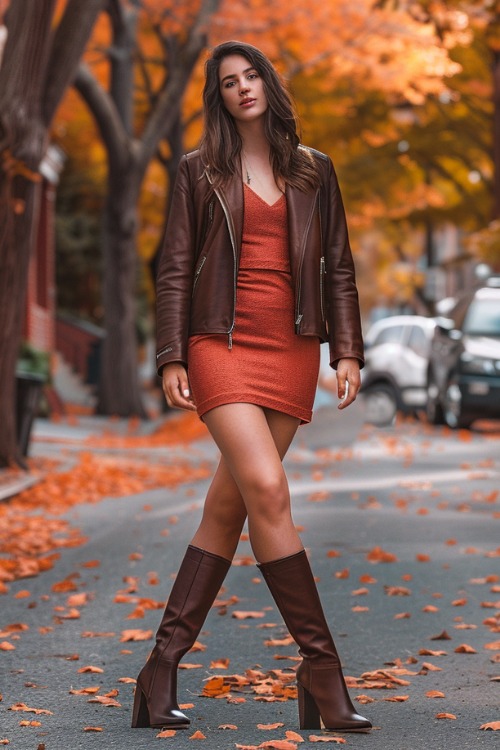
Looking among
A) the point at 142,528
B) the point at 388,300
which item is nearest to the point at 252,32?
the point at 142,528

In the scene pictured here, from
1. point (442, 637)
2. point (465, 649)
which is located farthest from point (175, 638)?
point (442, 637)

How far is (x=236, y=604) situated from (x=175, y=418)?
19.8m

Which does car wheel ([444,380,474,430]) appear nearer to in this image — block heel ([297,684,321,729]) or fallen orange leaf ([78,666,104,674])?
fallen orange leaf ([78,666,104,674])

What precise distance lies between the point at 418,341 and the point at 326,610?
717 inches

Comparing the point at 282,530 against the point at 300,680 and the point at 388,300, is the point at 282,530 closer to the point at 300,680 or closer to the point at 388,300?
the point at 300,680

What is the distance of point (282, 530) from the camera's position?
457 cm

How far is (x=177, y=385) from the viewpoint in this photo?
4.65 metres

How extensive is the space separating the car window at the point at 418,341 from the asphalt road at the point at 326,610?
37.2 ft

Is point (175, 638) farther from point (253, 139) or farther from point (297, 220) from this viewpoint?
point (253, 139)

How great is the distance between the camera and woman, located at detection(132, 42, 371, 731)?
4.54 meters

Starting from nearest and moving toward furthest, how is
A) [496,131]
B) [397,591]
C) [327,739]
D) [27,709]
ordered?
[327,739] < [27,709] < [397,591] < [496,131]

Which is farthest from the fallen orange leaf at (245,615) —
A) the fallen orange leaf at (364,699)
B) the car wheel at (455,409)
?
the car wheel at (455,409)

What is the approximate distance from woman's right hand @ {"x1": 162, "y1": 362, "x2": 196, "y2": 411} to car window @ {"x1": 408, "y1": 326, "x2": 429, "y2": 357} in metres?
20.0


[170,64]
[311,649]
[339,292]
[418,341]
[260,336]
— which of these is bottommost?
[311,649]
